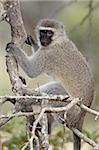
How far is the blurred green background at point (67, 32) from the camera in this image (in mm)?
5598

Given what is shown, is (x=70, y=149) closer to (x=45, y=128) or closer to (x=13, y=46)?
(x=13, y=46)

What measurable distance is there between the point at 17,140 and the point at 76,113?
76cm

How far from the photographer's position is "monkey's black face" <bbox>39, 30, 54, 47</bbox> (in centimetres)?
611

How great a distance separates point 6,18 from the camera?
4676mm

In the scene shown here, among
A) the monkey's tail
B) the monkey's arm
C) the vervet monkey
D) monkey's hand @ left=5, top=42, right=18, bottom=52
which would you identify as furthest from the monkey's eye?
the monkey's tail

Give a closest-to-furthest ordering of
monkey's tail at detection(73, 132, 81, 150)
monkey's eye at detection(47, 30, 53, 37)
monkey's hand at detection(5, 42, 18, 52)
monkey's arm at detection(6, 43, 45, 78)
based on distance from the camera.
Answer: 1. monkey's hand at detection(5, 42, 18, 52)
2. monkey's tail at detection(73, 132, 81, 150)
3. monkey's arm at detection(6, 43, 45, 78)
4. monkey's eye at detection(47, 30, 53, 37)

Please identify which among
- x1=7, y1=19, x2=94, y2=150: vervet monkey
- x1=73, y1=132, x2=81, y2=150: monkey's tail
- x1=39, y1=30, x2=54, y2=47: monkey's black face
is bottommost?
x1=73, y1=132, x2=81, y2=150: monkey's tail

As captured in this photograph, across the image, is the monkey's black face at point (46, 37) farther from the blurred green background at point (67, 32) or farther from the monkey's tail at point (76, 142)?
the monkey's tail at point (76, 142)

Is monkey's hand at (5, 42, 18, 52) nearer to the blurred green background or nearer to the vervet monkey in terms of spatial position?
the blurred green background

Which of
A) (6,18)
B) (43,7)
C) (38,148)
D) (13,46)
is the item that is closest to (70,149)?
(13,46)

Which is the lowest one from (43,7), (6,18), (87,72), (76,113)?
(76,113)

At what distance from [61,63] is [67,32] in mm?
1920

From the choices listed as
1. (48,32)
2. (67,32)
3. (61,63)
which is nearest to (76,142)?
(61,63)

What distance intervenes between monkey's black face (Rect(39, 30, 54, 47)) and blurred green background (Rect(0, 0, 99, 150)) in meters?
0.24
